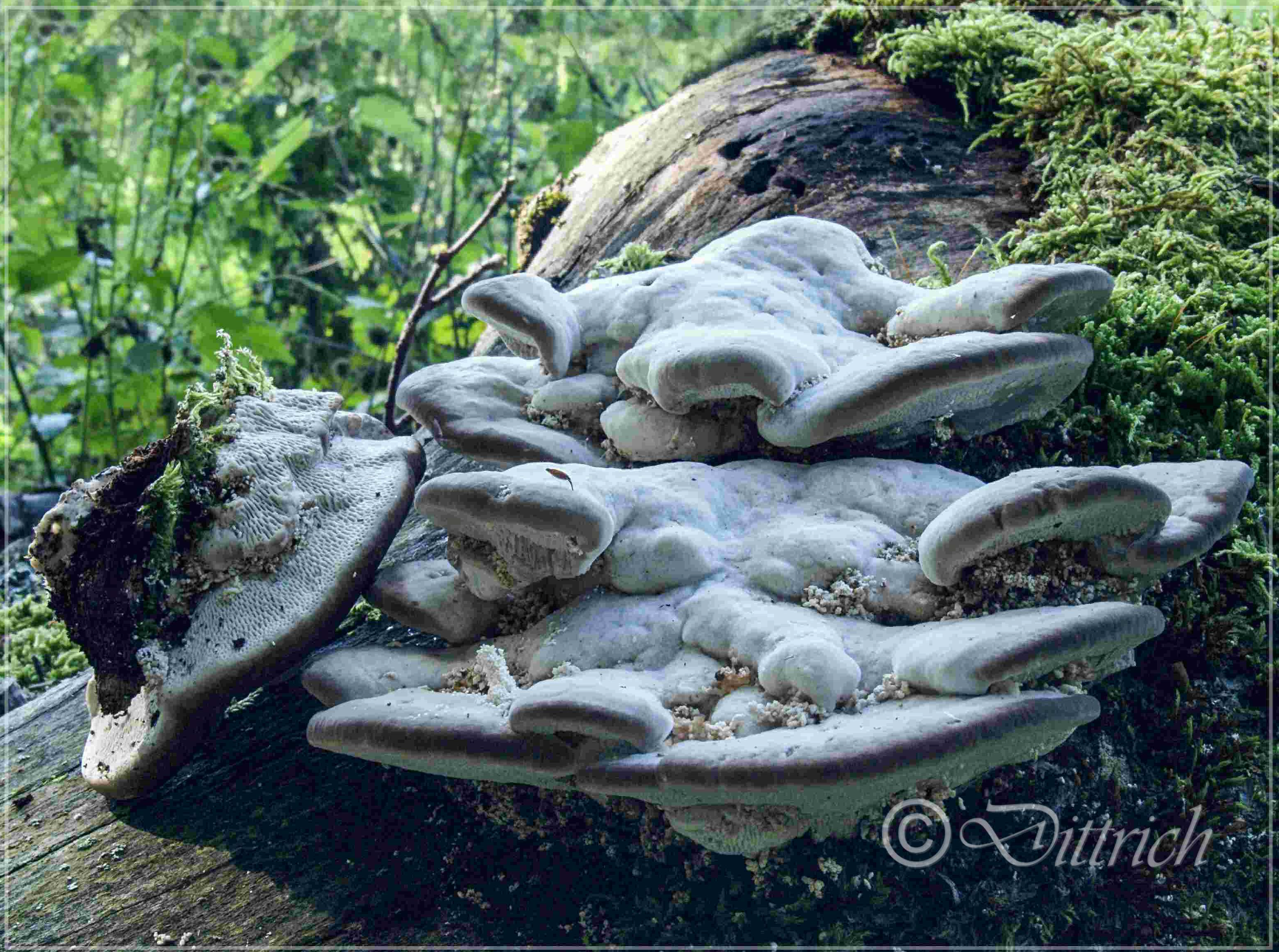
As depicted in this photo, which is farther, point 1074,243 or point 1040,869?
point 1074,243

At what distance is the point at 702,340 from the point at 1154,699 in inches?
50.3

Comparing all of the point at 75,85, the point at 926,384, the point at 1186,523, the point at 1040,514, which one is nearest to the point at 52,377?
the point at 75,85

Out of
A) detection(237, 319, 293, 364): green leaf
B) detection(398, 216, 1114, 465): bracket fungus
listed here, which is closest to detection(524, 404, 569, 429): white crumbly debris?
detection(398, 216, 1114, 465): bracket fungus

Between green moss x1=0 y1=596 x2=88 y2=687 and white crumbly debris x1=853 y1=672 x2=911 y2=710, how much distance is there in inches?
115

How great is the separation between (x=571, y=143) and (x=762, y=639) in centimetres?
435

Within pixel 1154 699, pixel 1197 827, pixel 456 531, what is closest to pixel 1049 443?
pixel 1154 699

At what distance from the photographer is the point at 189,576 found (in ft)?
6.75

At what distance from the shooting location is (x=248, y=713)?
238 cm

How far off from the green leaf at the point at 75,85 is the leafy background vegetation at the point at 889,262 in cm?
4

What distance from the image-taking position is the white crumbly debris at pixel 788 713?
160cm

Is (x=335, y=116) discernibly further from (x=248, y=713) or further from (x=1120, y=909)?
(x=1120, y=909)

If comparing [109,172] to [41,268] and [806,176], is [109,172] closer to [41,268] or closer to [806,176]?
[41,268]

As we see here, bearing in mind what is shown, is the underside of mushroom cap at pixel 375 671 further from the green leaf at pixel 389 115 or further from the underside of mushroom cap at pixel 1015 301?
the green leaf at pixel 389 115

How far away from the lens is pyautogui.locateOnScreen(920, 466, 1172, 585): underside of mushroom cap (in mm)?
1628
